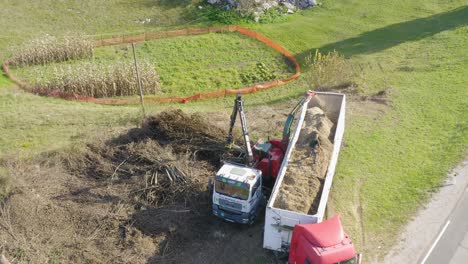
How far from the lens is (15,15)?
127 ft

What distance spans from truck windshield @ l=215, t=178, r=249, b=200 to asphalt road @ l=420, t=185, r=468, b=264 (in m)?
6.46

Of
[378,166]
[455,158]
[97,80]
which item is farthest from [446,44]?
[97,80]

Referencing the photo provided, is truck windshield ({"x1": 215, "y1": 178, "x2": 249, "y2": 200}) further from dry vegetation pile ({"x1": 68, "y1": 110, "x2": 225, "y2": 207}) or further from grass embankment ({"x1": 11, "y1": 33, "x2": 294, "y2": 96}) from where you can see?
grass embankment ({"x1": 11, "y1": 33, "x2": 294, "y2": 96})

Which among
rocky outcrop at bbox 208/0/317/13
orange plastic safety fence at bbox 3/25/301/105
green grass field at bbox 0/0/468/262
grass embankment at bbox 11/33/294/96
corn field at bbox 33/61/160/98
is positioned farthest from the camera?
rocky outcrop at bbox 208/0/317/13

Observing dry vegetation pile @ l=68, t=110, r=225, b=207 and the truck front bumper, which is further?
dry vegetation pile @ l=68, t=110, r=225, b=207

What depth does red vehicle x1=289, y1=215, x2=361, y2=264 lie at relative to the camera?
1332 centimetres

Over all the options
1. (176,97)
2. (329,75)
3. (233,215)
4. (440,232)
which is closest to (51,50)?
(176,97)

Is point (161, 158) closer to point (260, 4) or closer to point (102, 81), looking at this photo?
point (102, 81)

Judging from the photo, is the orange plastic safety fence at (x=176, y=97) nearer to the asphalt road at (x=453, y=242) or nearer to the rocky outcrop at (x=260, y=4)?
the rocky outcrop at (x=260, y=4)

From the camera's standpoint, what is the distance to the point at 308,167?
56.2 ft

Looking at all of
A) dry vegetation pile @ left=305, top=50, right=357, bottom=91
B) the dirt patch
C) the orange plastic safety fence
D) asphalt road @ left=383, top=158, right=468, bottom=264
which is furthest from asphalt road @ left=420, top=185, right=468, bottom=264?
the orange plastic safety fence

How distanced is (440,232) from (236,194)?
25.4 feet

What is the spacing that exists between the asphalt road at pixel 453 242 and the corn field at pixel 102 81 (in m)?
18.2

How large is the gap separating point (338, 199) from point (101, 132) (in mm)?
11151
